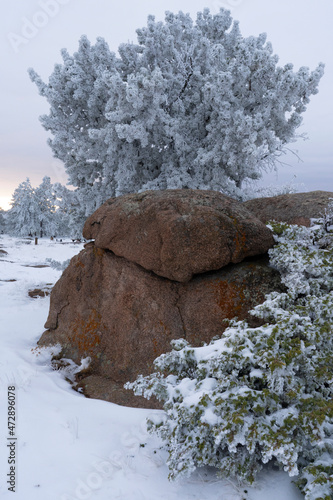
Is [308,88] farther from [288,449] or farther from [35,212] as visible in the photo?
[35,212]

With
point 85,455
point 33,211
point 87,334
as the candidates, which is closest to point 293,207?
point 87,334

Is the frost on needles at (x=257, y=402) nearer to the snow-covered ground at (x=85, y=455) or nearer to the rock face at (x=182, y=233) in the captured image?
the snow-covered ground at (x=85, y=455)

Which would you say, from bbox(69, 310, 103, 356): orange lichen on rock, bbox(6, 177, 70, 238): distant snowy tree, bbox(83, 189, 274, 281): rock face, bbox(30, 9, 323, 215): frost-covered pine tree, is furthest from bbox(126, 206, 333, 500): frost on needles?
bbox(6, 177, 70, 238): distant snowy tree

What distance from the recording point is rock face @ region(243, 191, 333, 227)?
623 cm

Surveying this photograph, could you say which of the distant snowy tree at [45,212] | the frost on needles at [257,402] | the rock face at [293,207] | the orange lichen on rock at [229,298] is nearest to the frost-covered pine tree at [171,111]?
the rock face at [293,207]

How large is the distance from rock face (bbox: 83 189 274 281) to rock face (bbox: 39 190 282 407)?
15mm

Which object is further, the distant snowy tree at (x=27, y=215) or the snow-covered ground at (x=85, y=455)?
the distant snowy tree at (x=27, y=215)

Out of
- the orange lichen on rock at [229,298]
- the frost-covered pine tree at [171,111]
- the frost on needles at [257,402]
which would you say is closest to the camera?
the frost on needles at [257,402]

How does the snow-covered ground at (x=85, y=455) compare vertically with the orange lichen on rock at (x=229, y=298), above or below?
below

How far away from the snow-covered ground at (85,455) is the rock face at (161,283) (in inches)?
25.4

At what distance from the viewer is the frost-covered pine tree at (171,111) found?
9.16 m

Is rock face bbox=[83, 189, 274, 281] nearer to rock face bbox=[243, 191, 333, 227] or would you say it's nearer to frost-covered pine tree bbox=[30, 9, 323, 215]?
rock face bbox=[243, 191, 333, 227]

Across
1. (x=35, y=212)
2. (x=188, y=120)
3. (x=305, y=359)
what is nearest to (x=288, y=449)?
(x=305, y=359)

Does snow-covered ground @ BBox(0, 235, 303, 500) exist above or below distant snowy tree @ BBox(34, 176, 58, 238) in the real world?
below
